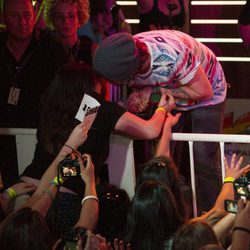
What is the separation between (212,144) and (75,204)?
1.07 metres

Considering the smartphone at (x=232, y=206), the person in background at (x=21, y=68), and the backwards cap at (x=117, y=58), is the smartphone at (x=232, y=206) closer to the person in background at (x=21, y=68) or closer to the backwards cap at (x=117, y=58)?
the backwards cap at (x=117, y=58)

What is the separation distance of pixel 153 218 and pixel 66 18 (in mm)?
2619

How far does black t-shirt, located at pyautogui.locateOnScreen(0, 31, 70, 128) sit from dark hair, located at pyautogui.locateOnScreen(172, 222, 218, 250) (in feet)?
6.84

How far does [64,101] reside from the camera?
4625mm

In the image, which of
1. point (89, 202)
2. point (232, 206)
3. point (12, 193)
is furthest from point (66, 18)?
point (232, 206)

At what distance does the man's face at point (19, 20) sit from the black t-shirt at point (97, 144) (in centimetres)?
114

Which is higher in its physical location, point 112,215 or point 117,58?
point 117,58

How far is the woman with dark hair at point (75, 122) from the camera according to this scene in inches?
182

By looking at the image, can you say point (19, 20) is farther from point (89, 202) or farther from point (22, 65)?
point (89, 202)

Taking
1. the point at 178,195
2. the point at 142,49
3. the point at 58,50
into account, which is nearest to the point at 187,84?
the point at 142,49

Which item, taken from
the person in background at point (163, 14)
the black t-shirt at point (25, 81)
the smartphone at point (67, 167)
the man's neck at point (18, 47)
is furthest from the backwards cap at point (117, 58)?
the person in background at point (163, 14)

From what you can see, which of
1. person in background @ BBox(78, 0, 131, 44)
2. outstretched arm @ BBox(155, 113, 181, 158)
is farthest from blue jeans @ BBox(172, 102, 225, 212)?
person in background @ BBox(78, 0, 131, 44)

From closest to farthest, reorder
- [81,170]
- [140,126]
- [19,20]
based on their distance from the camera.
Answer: [81,170], [140,126], [19,20]

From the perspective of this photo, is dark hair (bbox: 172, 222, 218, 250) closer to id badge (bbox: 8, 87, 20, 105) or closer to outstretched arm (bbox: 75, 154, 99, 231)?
outstretched arm (bbox: 75, 154, 99, 231)
